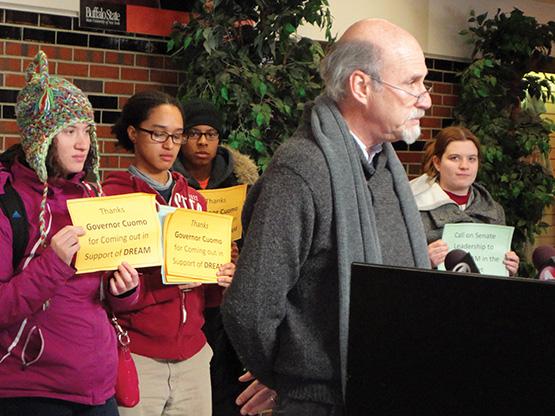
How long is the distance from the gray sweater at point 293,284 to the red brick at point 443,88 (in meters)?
4.78

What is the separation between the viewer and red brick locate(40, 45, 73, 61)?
15.2ft

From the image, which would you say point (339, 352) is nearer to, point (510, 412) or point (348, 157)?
point (348, 157)

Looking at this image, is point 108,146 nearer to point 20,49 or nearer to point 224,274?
point 20,49

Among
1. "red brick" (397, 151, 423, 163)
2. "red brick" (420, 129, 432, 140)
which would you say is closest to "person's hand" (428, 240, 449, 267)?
"red brick" (397, 151, 423, 163)

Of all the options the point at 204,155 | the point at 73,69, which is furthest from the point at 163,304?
the point at 73,69

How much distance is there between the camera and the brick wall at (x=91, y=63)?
14.8ft

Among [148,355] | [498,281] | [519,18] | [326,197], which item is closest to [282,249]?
[326,197]

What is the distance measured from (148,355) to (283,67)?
2.18 metres

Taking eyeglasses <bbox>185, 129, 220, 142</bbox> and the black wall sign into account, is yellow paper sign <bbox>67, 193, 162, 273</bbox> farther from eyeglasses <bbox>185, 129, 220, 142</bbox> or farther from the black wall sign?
the black wall sign

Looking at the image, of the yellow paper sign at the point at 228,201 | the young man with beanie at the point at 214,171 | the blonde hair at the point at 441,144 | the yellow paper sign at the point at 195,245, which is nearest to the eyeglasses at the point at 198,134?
the young man with beanie at the point at 214,171

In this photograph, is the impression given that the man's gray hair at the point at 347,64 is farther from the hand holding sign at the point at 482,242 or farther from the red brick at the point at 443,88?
the red brick at the point at 443,88

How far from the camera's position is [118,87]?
4.88 meters

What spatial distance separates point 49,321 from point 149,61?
2719 mm

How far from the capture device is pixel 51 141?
259cm
